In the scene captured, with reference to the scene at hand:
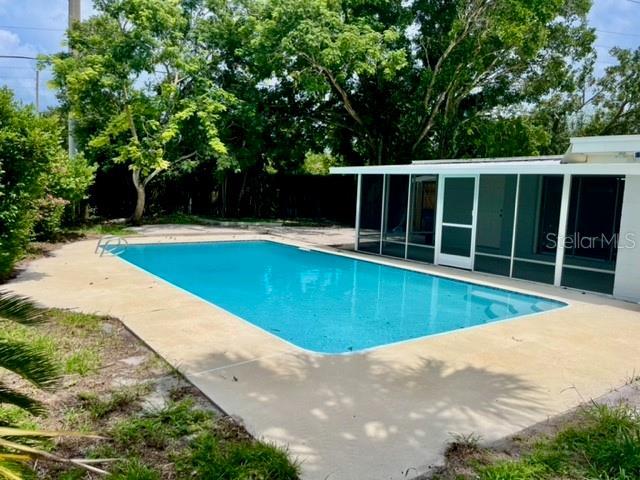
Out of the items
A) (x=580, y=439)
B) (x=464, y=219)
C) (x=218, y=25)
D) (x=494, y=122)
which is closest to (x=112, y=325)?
(x=580, y=439)

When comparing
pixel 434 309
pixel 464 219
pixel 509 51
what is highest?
pixel 509 51

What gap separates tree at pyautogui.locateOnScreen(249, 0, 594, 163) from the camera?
601 inches

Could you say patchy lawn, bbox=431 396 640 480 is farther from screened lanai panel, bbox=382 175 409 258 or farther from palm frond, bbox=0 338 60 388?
screened lanai panel, bbox=382 175 409 258

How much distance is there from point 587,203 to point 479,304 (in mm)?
6483

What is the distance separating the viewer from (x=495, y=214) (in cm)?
1377

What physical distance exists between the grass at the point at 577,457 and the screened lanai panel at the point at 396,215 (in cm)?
882

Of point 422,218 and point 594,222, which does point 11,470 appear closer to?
point 422,218

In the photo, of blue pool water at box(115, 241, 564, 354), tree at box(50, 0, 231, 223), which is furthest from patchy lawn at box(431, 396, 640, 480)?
tree at box(50, 0, 231, 223)

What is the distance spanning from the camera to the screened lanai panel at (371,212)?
1299 centimetres

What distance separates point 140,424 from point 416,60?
18.1 m

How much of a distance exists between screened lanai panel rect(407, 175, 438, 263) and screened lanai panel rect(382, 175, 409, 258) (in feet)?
0.62

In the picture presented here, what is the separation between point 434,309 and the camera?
852 cm

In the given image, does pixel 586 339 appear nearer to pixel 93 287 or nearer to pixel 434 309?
pixel 434 309

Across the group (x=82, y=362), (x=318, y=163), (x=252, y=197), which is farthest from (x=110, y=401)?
(x=318, y=163)
